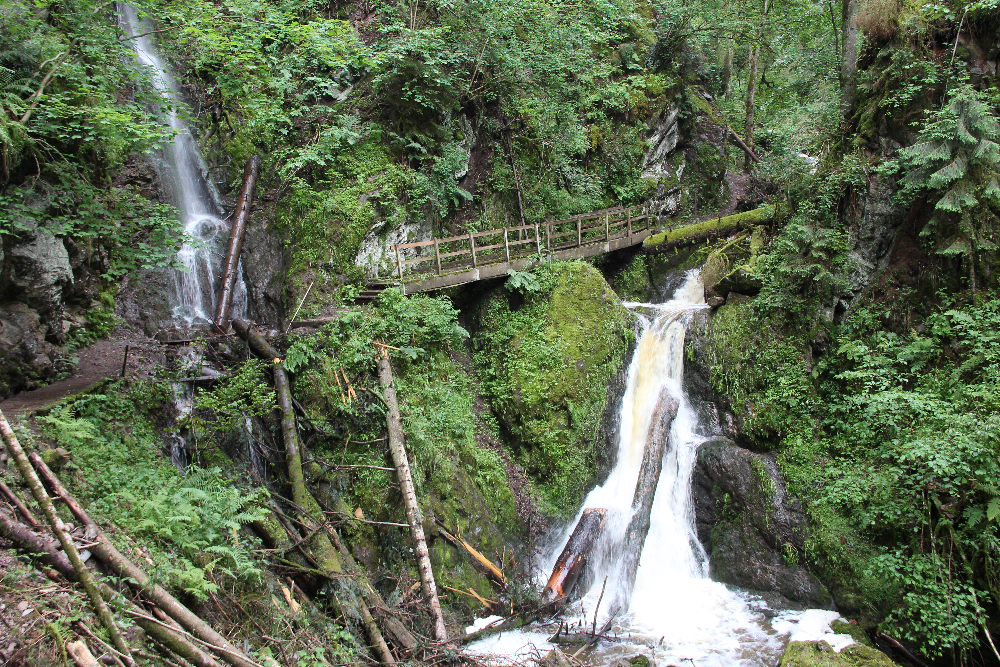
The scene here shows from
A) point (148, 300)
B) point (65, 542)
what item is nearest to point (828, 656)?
point (65, 542)

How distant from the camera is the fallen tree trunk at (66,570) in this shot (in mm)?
3748

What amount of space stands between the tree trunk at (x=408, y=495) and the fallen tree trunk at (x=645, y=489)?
3.62 metres

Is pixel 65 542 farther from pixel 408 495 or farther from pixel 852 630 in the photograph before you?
pixel 852 630

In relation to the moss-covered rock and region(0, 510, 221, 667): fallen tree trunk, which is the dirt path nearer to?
region(0, 510, 221, 667): fallen tree trunk

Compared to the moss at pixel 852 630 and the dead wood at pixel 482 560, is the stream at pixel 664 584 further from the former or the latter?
the dead wood at pixel 482 560

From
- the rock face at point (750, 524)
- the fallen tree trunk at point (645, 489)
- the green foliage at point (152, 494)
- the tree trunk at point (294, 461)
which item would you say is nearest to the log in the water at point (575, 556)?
the fallen tree trunk at point (645, 489)

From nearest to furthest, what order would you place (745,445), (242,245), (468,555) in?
(468,555), (745,445), (242,245)

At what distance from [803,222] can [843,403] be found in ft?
12.4

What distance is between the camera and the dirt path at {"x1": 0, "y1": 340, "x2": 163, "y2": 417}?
6567mm

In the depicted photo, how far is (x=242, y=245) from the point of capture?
1155 cm

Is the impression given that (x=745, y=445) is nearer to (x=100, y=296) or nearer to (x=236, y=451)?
(x=236, y=451)

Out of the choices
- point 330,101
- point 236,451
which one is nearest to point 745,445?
point 236,451

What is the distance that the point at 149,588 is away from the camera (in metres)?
4.04

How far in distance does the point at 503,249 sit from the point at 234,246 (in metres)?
6.52
